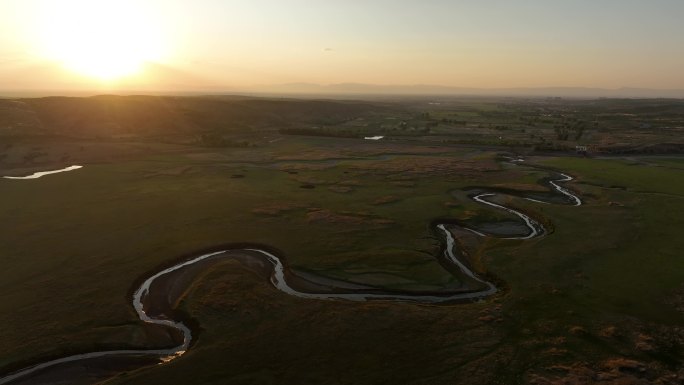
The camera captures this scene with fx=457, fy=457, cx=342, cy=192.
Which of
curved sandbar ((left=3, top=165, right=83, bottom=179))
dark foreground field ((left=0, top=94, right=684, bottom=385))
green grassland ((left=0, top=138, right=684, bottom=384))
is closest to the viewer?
dark foreground field ((left=0, top=94, right=684, bottom=385))

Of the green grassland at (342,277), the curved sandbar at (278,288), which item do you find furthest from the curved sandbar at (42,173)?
the curved sandbar at (278,288)

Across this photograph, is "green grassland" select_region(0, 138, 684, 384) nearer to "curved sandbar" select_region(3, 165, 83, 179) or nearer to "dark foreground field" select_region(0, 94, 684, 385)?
"dark foreground field" select_region(0, 94, 684, 385)

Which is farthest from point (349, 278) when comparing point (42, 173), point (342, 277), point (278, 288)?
point (42, 173)

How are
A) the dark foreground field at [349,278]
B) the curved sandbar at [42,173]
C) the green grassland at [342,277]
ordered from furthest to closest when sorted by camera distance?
the curved sandbar at [42,173], the green grassland at [342,277], the dark foreground field at [349,278]

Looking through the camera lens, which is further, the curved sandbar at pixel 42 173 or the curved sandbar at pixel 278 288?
the curved sandbar at pixel 42 173

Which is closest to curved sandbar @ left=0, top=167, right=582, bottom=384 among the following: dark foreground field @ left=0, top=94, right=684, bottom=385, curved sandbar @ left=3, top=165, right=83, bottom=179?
dark foreground field @ left=0, top=94, right=684, bottom=385

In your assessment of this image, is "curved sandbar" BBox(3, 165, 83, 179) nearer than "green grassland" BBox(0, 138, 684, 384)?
No

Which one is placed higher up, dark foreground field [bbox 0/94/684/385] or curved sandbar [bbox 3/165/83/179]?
curved sandbar [bbox 3/165/83/179]

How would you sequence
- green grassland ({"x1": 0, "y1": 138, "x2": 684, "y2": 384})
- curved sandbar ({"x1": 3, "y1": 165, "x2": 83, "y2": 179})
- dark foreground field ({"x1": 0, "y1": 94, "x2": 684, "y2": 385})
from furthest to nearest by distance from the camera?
1. curved sandbar ({"x1": 3, "y1": 165, "x2": 83, "y2": 179})
2. green grassland ({"x1": 0, "y1": 138, "x2": 684, "y2": 384})
3. dark foreground field ({"x1": 0, "y1": 94, "x2": 684, "y2": 385})

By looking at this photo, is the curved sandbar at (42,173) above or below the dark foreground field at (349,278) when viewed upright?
above

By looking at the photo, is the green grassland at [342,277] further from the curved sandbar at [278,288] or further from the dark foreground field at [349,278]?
the curved sandbar at [278,288]
